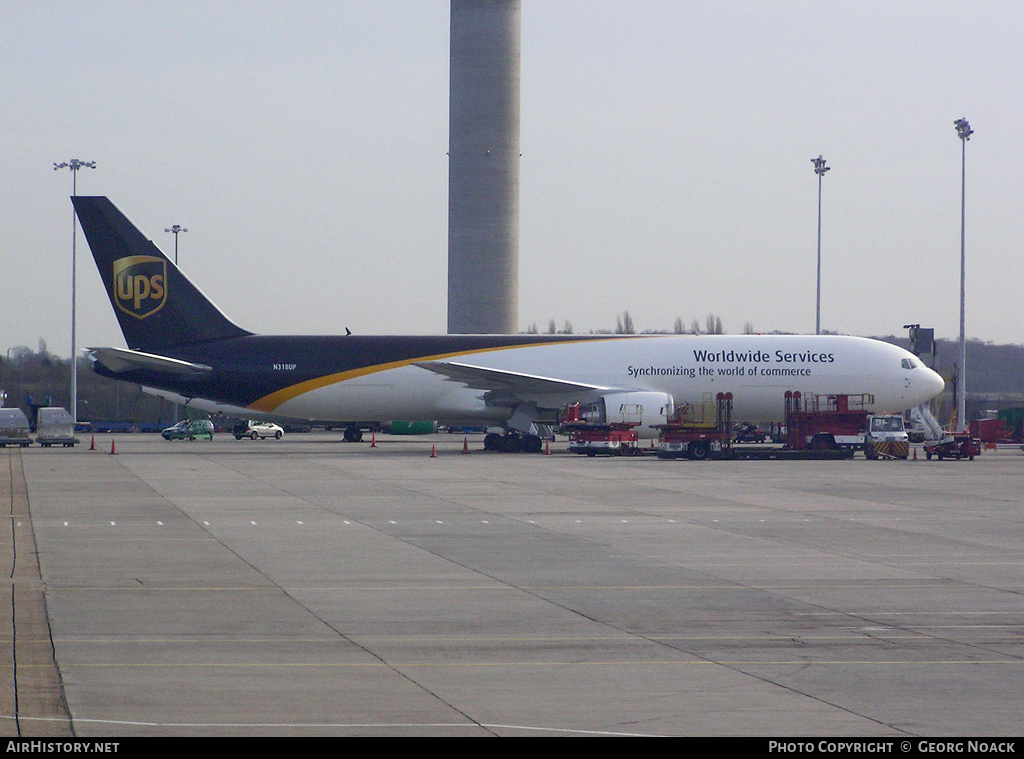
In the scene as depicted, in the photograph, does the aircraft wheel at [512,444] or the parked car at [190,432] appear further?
the parked car at [190,432]

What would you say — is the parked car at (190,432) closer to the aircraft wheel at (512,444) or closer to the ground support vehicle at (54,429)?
the ground support vehicle at (54,429)

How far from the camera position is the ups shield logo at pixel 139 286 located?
2105 inches

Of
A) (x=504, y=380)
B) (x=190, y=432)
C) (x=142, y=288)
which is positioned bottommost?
(x=190, y=432)

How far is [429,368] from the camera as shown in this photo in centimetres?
5300

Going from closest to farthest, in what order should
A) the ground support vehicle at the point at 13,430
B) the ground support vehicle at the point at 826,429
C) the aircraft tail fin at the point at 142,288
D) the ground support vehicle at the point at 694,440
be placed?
1. the ground support vehicle at the point at 694,440
2. the ground support vehicle at the point at 826,429
3. the aircraft tail fin at the point at 142,288
4. the ground support vehicle at the point at 13,430

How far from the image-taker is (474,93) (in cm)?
10025

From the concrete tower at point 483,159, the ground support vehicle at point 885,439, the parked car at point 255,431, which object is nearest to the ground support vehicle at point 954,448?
the ground support vehicle at point 885,439

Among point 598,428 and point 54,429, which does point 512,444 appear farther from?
point 54,429

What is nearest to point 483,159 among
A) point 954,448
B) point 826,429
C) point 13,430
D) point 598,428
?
point 13,430

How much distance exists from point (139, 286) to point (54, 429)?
45.2ft

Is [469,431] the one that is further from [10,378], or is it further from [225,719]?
[225,719]

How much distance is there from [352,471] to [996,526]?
70.1 ft

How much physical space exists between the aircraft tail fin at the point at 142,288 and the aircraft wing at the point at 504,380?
31.1 ft

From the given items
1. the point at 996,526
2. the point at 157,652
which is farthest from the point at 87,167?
the point at 157,652
